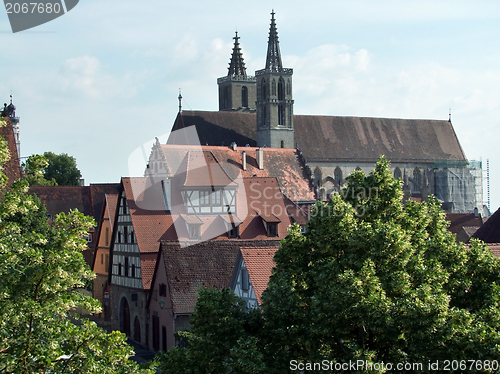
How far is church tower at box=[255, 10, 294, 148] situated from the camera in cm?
8700

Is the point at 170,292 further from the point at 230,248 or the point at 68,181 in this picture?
the point at 68,181

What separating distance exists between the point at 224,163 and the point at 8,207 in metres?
48.9

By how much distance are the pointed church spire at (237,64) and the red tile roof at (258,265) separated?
83.4 meters

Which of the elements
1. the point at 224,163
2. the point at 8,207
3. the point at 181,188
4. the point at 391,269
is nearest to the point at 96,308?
the point at 8,207

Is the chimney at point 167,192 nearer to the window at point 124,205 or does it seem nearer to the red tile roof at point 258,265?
the window at point 124,205

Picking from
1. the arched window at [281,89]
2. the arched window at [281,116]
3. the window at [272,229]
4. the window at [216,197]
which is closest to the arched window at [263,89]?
the arched window at [281,89]

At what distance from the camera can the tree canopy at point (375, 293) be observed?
13156 mm

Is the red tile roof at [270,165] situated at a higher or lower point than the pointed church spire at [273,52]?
lower

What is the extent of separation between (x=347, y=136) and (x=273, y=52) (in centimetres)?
1394

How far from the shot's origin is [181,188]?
1567 inches

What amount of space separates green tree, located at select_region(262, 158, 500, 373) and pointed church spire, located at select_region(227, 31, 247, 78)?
92.7 m

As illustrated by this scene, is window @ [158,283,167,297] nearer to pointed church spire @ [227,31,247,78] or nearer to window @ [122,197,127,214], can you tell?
window @ [122,197,127,214]

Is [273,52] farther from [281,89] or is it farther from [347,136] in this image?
[347,136]

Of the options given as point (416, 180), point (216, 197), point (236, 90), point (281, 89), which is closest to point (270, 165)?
point (216, 197)
